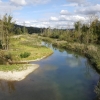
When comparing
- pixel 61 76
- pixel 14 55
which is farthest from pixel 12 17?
pixel 61 76

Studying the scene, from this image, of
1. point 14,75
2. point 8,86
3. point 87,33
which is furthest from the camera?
point 87,33

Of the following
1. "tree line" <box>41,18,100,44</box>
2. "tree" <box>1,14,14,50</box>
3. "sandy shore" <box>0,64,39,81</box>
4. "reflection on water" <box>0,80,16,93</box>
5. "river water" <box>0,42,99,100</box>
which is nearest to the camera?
"river water" <box>0,42,99,100</box>

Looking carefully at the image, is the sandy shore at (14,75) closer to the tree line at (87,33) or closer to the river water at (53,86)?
the river water at (53,86)

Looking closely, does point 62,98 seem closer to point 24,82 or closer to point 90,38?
point 24,82

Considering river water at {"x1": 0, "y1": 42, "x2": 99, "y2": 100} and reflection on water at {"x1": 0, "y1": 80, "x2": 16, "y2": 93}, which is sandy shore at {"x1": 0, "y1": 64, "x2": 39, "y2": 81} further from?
reflection on water at {"x1": 0, "y1": 80, "x2": 16, "y2": 93}

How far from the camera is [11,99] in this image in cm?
2175

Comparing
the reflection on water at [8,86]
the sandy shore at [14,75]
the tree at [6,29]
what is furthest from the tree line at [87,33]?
the reflection on water at [8,86]

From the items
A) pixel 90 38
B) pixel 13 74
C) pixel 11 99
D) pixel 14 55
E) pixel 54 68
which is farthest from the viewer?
pixel 90 38

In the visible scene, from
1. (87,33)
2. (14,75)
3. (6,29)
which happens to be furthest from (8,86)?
(87,33)

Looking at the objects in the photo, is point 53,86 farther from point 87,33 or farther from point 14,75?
point 87,33

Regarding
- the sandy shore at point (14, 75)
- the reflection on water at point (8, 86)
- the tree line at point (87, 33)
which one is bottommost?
the reflection on water at point (8, 86)

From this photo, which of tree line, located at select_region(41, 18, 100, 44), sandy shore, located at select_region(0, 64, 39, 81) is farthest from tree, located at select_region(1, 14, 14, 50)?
tree line, located at select_region(41, 18, 100, 44)

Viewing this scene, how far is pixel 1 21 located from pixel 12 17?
369 centimetres

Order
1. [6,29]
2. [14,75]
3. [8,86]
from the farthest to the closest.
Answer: [6,29] < [14,75] < [8,86]
